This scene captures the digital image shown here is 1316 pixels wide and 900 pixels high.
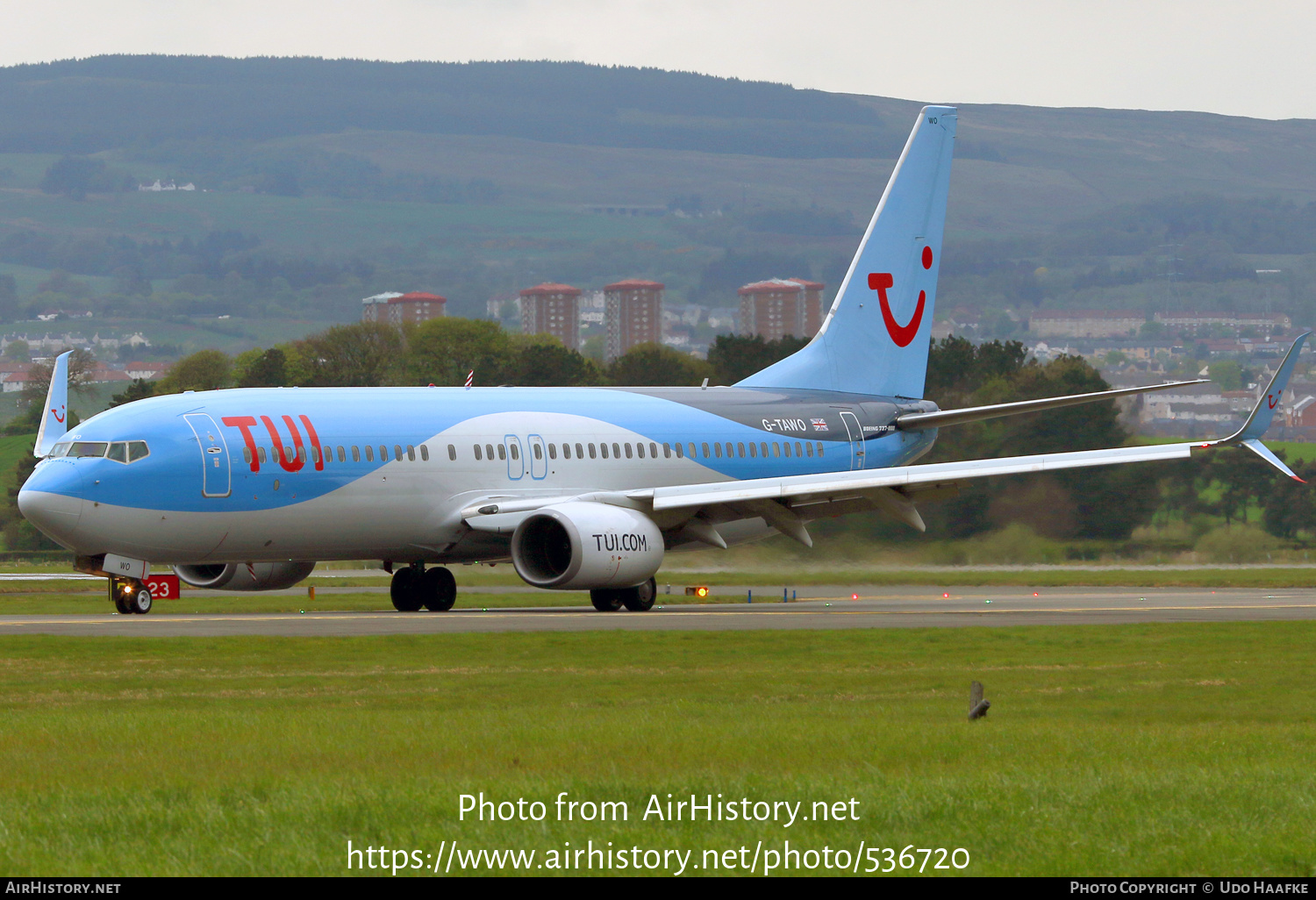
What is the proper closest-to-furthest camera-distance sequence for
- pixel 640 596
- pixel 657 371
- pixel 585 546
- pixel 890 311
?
pixel 585 546 → pixel 640 596 → pixel 890 311 → pixel 657 371

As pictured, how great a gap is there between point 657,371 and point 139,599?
44.7m

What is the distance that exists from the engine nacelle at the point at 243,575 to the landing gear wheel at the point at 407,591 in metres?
1.63

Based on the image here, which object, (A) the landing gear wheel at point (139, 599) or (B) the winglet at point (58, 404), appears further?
(B) the winglet at point (58, 404)

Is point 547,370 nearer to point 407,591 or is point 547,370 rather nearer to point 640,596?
point 407,591

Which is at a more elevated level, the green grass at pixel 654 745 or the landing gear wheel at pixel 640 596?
the green grass at pixel 654 745

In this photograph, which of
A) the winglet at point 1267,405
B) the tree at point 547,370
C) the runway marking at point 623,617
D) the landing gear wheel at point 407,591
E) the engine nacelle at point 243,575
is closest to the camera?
the winglet at point 1267,405

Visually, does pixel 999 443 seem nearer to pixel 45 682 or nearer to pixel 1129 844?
pixel 45 682

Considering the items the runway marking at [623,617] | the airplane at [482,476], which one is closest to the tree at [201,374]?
the airplane at [482,476]

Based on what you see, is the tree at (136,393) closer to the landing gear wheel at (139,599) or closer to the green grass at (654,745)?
the landing gear wheel at (139,599)

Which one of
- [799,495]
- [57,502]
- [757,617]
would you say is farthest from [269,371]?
[757,617]

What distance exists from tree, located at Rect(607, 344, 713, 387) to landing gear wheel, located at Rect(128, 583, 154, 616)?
35.9 meters

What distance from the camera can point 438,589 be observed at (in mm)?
33750

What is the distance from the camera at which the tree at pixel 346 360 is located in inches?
3445

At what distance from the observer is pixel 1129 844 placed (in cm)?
977
